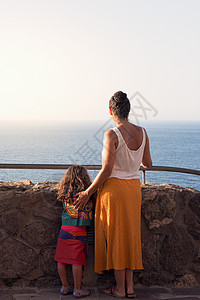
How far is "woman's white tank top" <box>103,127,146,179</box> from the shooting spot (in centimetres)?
302

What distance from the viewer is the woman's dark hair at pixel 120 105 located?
301 cm

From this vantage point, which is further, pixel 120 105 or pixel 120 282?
pixel 120 282

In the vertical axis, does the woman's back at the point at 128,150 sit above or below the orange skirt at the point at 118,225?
above

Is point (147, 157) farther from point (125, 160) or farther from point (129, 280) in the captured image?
point (129, 280)

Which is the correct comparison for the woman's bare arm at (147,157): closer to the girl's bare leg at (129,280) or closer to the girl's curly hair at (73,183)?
the girl's curly hair at (73,183)

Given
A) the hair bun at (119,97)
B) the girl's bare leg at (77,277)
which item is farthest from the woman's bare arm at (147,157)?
the girl's bare leg at (77,277)

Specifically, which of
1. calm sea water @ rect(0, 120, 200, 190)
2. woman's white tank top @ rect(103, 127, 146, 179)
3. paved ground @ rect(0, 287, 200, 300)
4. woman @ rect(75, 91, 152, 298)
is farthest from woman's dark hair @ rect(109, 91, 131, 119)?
paved ground @ rect(0, 287, 200, 300)

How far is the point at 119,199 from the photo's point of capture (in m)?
3.06

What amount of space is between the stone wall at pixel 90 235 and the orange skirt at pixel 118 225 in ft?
0.75

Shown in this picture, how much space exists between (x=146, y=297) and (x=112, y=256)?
47 cm

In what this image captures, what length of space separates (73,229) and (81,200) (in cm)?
27

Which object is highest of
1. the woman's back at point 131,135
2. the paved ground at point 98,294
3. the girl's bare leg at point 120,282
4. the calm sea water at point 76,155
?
the woman's back at point 131,135

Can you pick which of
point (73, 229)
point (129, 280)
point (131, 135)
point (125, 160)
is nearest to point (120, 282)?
point (129, 280)

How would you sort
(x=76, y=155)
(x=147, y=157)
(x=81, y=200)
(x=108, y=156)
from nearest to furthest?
(x=108, y=156) → (x=81, y=200) → (x=147, y=157) → (x=76, y=155)
